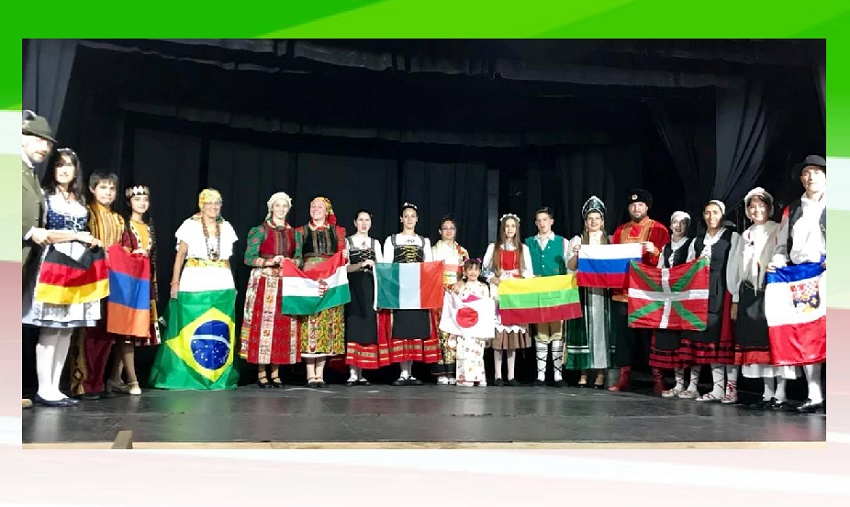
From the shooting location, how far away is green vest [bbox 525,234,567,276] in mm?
7848

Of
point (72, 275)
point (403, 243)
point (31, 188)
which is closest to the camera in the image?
point (31, 188)

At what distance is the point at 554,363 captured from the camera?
26.0ft

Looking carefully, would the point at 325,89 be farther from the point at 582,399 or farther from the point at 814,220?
the point at 814,220

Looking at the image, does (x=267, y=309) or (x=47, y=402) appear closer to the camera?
(x=47, y=402)

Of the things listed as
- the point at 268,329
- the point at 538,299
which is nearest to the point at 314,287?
the point at 268,329

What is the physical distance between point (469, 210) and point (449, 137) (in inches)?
25.9

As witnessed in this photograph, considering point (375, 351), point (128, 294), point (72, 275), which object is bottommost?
point (375, 351)

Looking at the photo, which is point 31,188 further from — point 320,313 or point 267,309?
point 320,313

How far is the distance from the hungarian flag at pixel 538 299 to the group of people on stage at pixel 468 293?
0.08 meters

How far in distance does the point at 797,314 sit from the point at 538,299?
1977mm

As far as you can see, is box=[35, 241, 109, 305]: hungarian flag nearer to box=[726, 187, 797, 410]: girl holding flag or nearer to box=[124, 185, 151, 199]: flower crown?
box=[124, 185, 151, 199]: flower crown

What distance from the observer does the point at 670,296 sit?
7355 millimetres

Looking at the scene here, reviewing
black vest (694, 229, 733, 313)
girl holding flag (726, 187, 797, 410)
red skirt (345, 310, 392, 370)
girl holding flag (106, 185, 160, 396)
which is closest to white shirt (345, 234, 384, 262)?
red skirt (345, 310, 392, 370)

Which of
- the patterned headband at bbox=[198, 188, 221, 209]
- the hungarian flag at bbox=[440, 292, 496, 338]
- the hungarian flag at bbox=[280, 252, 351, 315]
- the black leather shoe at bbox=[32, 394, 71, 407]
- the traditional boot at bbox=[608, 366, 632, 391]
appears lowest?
the black leather shoe at bbox=[32, 394, 71, 407]
